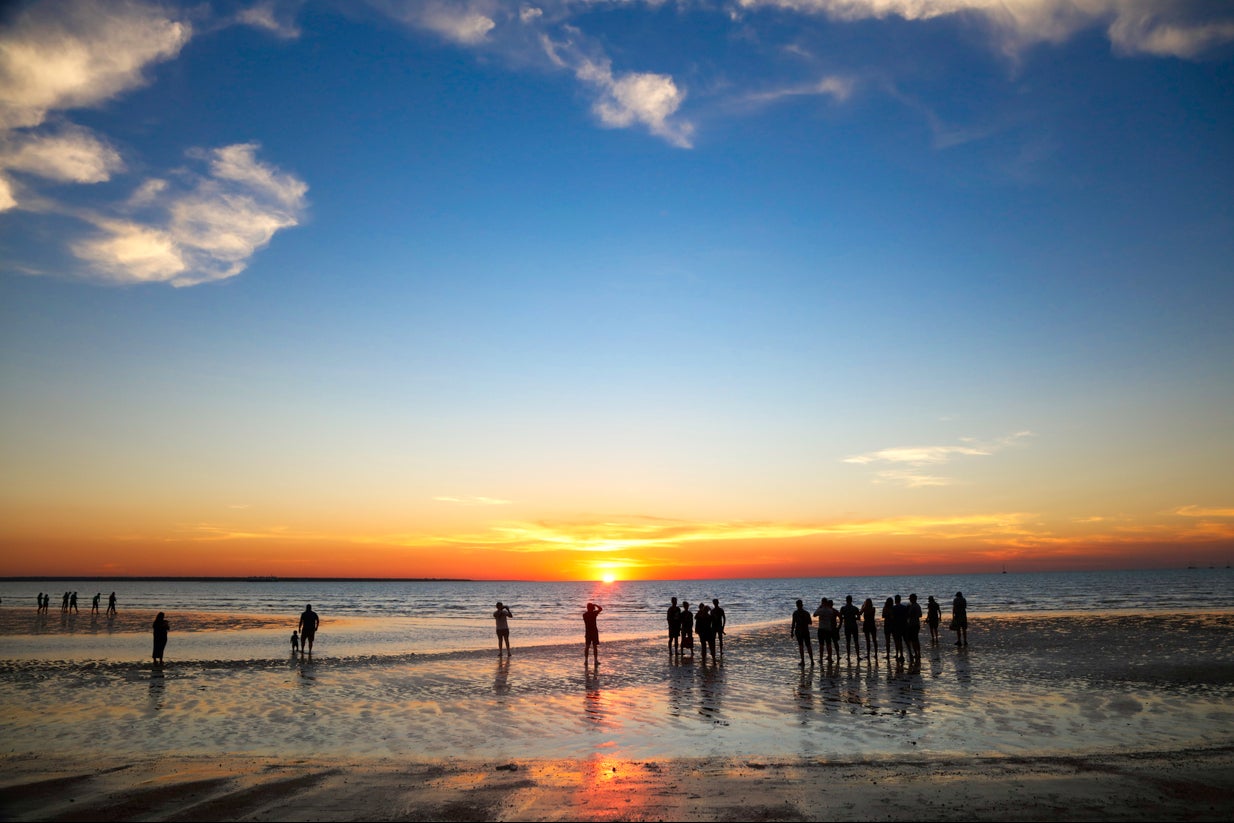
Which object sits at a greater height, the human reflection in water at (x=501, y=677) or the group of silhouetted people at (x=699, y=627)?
the group of silhouetted people at (x=699, y=627)

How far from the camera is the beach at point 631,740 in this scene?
854 centimetres

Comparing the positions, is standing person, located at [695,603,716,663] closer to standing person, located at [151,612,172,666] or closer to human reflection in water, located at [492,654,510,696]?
human reflection in water, located at [492,654,510,696]

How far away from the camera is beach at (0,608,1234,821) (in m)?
8.54

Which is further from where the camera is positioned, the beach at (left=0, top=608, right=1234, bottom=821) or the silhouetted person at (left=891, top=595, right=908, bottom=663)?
the silhouetted person at (left=891, top=595, right=908, bottom=663)

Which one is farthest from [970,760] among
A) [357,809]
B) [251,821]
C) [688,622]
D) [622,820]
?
[688,622]

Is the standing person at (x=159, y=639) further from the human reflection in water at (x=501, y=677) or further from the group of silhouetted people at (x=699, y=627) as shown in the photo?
the group of silhouetted people at (x=699, y=627)

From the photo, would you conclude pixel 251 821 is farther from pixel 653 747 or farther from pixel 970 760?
pixel 970 760

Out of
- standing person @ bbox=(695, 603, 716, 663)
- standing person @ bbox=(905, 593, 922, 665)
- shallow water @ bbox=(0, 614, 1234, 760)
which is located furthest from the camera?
standing person @ bbox=(695, 603, 716, 663)

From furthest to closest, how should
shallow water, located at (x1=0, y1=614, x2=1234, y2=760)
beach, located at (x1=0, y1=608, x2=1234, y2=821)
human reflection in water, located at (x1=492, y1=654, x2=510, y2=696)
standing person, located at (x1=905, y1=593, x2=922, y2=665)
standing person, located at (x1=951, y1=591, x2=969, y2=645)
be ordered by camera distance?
1. standing person, located at (x1=951, y1=591, x2=969, y2=645)
2. standing person, located at (x1=905, y1=593, x2=922, y2=665)
3. human reflection in water, located at (x1=492, y1=654, x2=510, y2=696)
4. shallow water, located at (x1=0, y1=614, x2=1234, y2=760)
5. beach, located at (x1=0, y1=608, x2=1234, y2=821)

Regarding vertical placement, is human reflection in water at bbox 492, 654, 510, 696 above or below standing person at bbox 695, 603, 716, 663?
below

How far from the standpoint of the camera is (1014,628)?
36688mm

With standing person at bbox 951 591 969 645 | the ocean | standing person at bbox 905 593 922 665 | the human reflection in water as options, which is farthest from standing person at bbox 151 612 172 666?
standing person at bbox 951 591 969 645

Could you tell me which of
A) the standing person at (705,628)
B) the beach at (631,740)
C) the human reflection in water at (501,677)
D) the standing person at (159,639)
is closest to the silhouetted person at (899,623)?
the beach at (631,740)

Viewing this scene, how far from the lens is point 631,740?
40.2 feet
